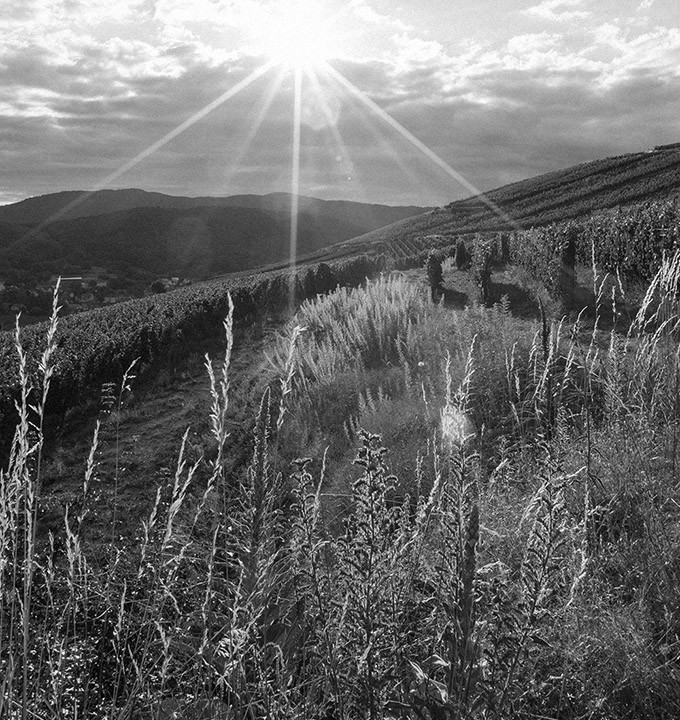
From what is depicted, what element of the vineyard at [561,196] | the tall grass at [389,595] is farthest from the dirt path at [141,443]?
the vineyard at [561,196]

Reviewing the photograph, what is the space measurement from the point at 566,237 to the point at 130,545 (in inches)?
486

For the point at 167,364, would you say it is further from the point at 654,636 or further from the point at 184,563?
the point at 654,636

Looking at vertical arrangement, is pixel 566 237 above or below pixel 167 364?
above

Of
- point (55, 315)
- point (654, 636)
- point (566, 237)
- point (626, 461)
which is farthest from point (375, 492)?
point (566, 237)

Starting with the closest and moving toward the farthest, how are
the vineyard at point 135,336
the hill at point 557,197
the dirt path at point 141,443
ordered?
the dirt path at point 141,443, the vineyard at point 135,336, the hill at point 557,197

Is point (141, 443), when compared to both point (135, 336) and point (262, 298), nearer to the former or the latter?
point (135, 336)

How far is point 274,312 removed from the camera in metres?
19.0

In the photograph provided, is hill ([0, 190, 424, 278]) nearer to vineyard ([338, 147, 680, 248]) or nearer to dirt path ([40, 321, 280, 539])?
vineyard ([338, 147, 680, 248])

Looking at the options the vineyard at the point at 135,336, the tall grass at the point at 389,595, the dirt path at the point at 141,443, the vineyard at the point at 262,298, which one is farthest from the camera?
the vineyard at the point at 135,336

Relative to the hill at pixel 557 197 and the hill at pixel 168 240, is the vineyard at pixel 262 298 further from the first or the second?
Result: the hill at pixel 168 240

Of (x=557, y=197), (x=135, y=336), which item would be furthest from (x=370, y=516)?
(x=557, y=197)

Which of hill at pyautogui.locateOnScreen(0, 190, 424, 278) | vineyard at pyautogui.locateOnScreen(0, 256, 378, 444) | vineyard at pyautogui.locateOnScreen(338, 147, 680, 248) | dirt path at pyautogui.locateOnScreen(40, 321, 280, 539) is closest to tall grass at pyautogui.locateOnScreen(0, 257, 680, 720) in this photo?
dirt path at pyautogui.locateOnScreen(40, 321, 280, 539)

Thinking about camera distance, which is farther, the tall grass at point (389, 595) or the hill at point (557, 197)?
the hill at point (557, 197)

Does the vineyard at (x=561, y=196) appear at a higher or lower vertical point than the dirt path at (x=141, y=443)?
higher
